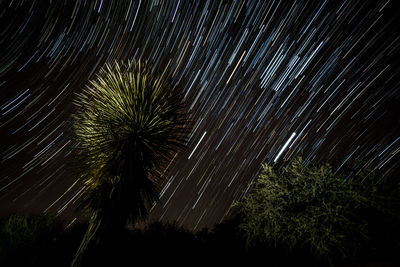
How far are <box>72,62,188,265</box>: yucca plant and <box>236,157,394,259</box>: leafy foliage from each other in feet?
22.4

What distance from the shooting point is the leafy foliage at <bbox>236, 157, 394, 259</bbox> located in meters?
8.88

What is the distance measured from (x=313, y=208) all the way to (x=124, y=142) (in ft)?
33.4

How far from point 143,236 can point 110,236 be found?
9.09 meters

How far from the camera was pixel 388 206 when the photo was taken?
970 centimetres

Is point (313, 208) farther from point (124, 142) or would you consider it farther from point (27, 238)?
point (27, 238)

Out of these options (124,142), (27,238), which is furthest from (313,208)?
(27,238)

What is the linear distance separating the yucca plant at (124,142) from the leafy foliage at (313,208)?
682 cm

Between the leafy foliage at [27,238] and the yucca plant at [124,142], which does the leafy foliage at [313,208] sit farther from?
the leafy foliage at [27,238]

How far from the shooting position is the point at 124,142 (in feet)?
26.0

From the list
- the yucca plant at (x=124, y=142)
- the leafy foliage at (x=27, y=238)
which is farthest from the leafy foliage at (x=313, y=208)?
the leafy foliage at (x=27, y=238)

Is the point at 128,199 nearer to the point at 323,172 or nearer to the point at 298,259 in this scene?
the point at 298,259

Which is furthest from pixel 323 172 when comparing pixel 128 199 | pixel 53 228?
pixel 53 228

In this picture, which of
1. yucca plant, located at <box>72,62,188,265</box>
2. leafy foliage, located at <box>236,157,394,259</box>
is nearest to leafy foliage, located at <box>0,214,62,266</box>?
yucca plant, located at <box>72,62,188,265</box>

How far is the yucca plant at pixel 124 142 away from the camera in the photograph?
7.19 m
